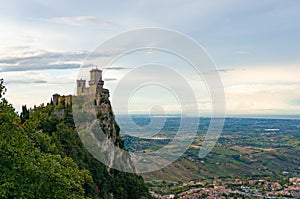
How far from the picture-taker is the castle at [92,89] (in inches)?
1758

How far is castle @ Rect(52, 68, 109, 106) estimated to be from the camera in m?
44.7

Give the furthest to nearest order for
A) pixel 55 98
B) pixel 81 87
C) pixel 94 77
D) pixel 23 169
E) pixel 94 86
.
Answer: pixel 81 87 → pixel 94 77 → pixel 55 98 → pixel 94 86 → pixel 23 169

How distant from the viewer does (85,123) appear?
39.9 meters

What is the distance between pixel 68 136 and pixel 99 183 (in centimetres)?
486

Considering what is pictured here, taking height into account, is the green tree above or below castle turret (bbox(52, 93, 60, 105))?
below

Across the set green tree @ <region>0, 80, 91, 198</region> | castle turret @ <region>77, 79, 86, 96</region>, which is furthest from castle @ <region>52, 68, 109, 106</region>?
green tree @ <region>0, 80, 91, 198</region>

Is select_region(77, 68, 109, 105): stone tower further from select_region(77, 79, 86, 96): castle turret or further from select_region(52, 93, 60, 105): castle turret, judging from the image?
select_region(52, 93, 60, 105): castle turret

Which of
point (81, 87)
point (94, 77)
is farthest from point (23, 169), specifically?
point (81, 87)

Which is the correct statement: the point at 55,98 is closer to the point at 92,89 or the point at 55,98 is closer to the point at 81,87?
the point at 81,87

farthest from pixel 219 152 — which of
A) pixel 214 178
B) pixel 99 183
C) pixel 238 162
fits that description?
pixel 99 183

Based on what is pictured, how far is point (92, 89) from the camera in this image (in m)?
45.5

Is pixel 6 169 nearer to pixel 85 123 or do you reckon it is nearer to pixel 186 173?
pixel 85 123

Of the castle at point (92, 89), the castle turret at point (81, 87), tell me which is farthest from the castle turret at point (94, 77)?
the castle turret at point (81, 87)

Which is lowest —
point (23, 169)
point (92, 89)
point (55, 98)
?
point (23, 169)
